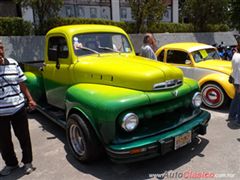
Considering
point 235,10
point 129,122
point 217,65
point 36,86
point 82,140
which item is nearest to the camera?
point 129,122

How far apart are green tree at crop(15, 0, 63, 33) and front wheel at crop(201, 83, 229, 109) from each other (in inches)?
298

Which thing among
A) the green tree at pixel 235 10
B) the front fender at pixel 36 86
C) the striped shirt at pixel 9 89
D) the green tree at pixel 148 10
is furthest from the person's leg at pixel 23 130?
the green tree at pixel 235 10

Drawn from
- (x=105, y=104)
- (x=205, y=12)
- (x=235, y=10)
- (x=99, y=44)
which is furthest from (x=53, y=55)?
(x=235, y=10)

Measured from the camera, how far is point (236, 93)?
5.28m

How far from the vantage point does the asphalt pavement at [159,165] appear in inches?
146

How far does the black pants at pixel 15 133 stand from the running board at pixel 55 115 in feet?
2.86

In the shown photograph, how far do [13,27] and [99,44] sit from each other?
7.38 m

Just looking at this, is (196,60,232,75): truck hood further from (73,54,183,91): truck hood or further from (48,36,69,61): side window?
(48,36,69,61): side window

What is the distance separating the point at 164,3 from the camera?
14242 mm

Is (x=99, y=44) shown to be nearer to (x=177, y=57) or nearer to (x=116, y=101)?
(x=116, y=101)

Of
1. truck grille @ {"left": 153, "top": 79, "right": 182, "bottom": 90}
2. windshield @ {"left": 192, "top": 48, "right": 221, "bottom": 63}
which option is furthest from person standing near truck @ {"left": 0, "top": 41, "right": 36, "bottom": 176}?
windshield @ {"left": 192, "top": 48, "right": 221, "bottom": 63}

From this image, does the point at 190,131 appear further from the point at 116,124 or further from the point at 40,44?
the point at 40,44

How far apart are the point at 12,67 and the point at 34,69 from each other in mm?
2848

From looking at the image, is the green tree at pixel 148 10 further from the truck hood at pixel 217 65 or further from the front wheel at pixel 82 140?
the front wheel at pixel 82 140
